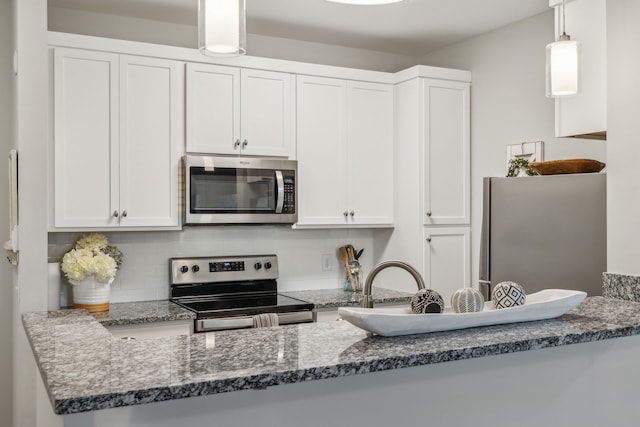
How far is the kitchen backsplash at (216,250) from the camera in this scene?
3.61 meters

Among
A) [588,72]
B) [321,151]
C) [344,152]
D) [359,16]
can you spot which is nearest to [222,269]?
[321,151]

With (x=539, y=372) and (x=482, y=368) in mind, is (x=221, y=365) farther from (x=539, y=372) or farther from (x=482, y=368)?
(x=539, y=372)

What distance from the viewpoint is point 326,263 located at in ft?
14.0

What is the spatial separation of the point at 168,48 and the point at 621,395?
2769 mm

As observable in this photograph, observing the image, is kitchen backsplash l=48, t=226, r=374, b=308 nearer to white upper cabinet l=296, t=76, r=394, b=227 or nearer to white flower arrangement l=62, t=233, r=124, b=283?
white flower arrangement l=62, t=233, r=124, b=283

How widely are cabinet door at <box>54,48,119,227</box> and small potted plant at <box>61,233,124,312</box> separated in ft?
0.53

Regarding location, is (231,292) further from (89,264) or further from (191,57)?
(191,57)

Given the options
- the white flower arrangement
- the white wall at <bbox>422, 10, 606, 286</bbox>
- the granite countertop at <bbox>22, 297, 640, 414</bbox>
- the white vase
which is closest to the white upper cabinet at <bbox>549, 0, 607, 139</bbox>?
the white wall at <bbox>422, 10, 606, 286</bbox>

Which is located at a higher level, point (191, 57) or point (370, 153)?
point (191, 57)

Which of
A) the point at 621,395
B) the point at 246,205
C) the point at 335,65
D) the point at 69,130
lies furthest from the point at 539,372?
the point at 335,65

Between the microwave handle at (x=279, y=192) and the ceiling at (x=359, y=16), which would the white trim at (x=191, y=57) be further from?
the microwave handle at (x=279, y=192)

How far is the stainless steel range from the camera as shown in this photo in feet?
10.8

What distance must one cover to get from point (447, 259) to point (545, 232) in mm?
1370

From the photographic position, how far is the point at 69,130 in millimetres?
3191
